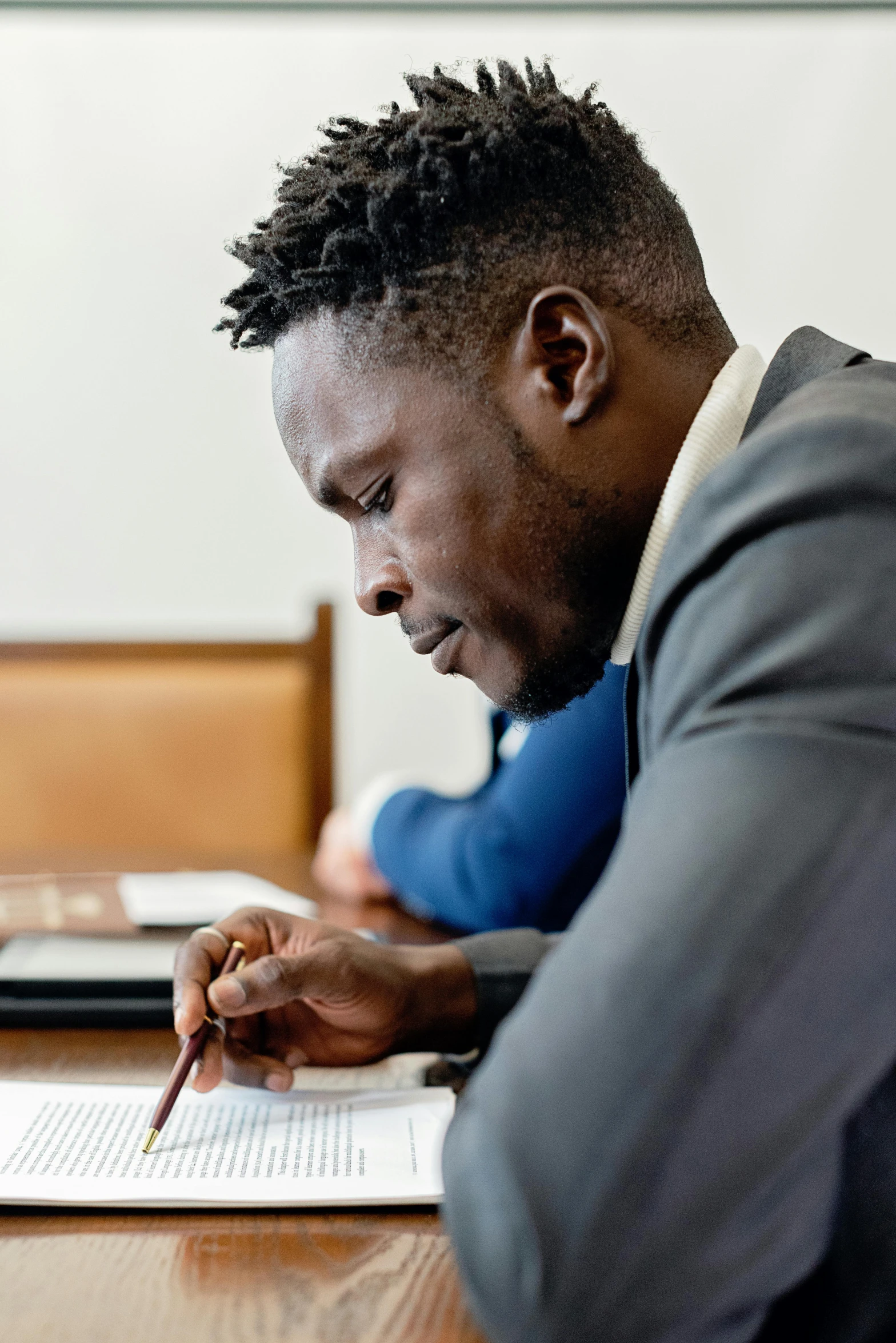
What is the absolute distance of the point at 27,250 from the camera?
7.61 ft

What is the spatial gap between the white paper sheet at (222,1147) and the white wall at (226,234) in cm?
166

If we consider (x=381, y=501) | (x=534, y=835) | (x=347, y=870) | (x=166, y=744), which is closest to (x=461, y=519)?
(x=381, y=501)

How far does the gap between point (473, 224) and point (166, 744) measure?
1.29m

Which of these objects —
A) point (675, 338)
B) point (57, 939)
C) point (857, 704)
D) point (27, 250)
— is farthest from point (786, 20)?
point (857, 704)

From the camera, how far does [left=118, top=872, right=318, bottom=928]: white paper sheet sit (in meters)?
1.07

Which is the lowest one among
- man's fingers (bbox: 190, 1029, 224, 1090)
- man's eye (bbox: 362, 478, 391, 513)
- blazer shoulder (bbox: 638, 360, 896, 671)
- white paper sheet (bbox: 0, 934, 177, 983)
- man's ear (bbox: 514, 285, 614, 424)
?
white paper sheet (bbox: 0, 934, 177, 983)

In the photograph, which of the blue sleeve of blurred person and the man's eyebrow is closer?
the man's eyebrow

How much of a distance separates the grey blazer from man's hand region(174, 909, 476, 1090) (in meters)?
0.34

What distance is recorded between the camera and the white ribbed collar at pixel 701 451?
23.6 inches

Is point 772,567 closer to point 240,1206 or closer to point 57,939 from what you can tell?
point 240,1206

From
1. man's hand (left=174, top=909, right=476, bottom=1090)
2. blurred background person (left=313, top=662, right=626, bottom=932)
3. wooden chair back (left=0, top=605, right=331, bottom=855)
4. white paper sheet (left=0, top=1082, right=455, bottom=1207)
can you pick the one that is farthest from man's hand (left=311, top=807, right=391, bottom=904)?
white paper sheet (left=0, top=1082, right=455, bottom=1207)

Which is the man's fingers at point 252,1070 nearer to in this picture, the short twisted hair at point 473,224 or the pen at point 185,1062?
the pen at point 185,1062

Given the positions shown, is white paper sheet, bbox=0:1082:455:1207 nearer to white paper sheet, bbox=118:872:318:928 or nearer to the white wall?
white paper sheet, bbox=118:872:318:928

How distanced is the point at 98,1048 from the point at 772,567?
0.59 meters
